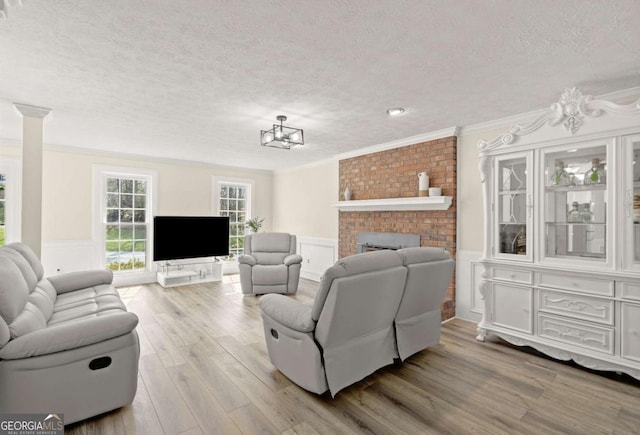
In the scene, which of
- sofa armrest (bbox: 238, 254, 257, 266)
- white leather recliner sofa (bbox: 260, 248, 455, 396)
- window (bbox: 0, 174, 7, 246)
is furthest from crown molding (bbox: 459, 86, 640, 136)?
window (bbox: 0, 174, 7, 246)

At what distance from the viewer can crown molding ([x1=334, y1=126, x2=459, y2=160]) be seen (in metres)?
4.27

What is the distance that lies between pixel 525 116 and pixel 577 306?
2.08m

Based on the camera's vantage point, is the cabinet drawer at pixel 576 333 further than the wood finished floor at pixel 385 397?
Yes

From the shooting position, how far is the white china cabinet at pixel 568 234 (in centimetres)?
265

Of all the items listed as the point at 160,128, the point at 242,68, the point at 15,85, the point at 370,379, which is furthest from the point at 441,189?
the point at 15,85

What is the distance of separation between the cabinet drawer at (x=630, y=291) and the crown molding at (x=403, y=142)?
7.93ft

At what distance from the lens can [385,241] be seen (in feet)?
16.8

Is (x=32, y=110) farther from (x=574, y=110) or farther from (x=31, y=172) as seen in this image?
(x=574, y=110)

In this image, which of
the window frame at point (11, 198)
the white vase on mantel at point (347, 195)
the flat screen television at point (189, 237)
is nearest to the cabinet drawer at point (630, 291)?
the white vase on mantel at point (347, 195)

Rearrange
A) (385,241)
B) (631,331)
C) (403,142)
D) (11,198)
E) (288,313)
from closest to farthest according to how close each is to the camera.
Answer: (288,313), (631,331), (403,142), (11,198), (385,241)

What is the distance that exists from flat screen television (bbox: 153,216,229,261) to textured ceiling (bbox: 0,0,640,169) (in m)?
2.49

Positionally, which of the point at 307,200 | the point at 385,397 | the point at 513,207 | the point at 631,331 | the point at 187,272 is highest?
the point at 307,200

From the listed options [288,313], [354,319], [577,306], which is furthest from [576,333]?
[288,313]

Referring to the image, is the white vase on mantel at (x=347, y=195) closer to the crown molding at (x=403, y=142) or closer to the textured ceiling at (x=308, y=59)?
the crown molding at (x=403, y=142)
